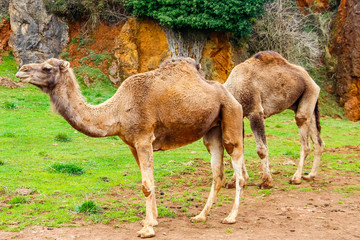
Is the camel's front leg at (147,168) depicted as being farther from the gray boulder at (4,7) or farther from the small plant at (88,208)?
the gray boulder at (4,7)

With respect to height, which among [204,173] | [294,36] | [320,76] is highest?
[294,36]

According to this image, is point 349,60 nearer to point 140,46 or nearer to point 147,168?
point 140,46

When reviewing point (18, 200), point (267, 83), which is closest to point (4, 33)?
point (267, 83)

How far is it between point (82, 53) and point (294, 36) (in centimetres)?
1166

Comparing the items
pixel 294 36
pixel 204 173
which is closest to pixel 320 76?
pixel 294 36

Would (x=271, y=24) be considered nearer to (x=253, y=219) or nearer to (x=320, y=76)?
(x=320, y=76)

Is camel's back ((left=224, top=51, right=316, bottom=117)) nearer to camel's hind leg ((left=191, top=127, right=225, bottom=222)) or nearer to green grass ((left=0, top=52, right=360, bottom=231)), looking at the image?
green grass ((left=0, top=52, right=360, bottom=231))

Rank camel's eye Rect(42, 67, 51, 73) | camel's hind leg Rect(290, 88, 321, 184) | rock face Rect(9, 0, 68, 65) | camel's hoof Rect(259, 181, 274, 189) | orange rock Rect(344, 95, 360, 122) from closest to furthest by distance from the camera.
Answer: camel's eye Rect(42, 67, 51, 73) < camel's hoof Rect(259, 181, 274, 189) < camel's hind leg Rect(290, 88, 321, 184) < rock face Rect(9, 0, 68, 65) < orange rock Rect(344, 95, 360, 122)

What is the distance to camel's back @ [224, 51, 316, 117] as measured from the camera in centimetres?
884

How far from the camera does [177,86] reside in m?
6.39

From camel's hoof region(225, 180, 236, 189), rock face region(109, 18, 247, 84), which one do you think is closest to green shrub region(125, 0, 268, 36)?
rock face region(109, 18, 247, 84)

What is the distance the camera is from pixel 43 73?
5867 mm

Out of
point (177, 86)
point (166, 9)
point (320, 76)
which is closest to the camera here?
point (177, 86)

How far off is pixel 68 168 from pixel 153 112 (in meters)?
3.49
